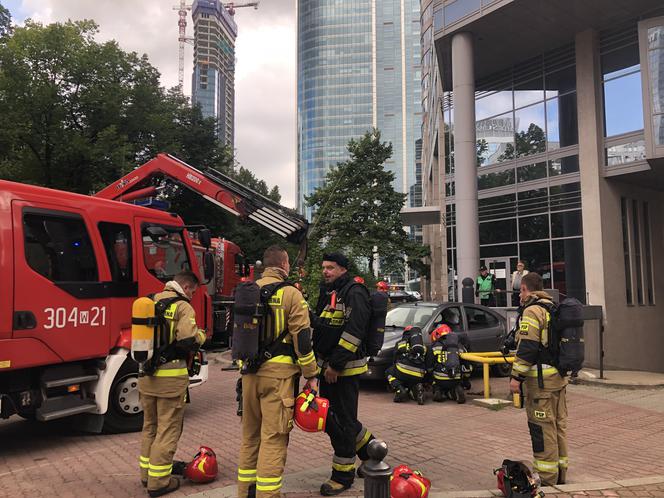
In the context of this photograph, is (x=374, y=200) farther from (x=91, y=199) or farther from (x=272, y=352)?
(x=272, y=352)

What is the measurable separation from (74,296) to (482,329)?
734 centimetres

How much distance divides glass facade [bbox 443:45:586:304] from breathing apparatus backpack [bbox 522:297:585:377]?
14909 mm

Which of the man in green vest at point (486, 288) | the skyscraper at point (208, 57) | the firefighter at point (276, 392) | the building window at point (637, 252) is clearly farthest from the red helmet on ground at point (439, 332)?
the skyscraper at point (208, 57)

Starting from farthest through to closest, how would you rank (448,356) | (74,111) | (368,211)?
(368,211), (74,111), (448,356)

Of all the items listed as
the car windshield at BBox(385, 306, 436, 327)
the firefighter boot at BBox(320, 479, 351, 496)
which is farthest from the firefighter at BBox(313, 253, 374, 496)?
the car windshield at BBox(385, 306, 436, 327)

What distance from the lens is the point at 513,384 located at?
4625 millimetres

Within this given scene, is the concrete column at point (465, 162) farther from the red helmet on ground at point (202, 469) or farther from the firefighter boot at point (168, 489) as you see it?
the firefighter boot at point (168, 489)

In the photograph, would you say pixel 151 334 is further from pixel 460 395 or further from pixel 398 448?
pixel 460 395

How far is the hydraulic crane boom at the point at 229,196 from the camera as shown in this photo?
999 cm

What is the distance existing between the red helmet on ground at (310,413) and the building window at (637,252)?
17.4 m

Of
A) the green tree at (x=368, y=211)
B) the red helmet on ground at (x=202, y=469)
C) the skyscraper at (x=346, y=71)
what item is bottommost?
the red helmet on ground at (x=202, y=469)

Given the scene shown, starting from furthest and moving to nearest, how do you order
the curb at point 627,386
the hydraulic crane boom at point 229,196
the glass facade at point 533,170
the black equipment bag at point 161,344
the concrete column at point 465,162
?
the concrete column at point 465,162 < the glass facade at point 533,170 < the hydraulic crane boom at point 229,196 < the curb at point 627,386 < the black equipment bag at point 161,344

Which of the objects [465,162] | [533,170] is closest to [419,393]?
[465,162]

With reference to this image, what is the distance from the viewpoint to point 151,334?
4.22 m
